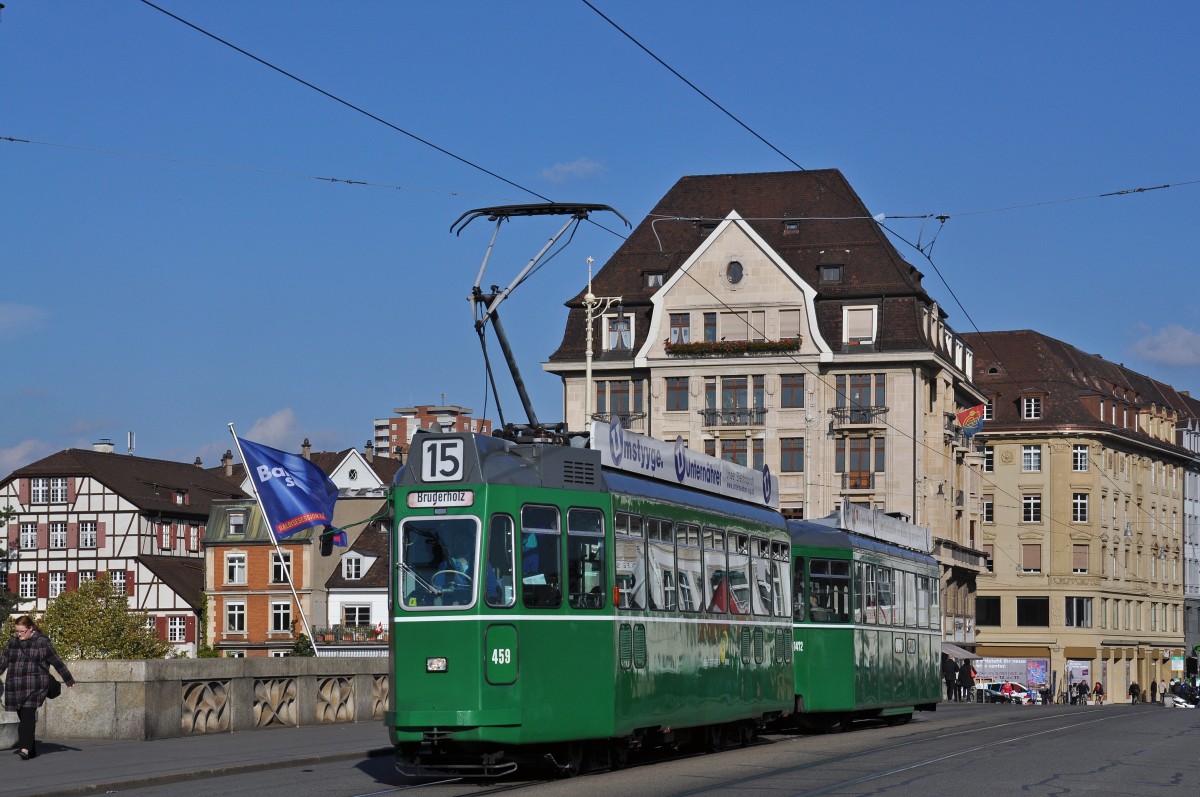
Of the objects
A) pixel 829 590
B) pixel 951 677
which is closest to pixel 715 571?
pixel 829 590

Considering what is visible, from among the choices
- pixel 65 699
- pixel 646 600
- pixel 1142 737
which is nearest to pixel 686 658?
pixel 646 600

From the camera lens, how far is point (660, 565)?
20.1 meters

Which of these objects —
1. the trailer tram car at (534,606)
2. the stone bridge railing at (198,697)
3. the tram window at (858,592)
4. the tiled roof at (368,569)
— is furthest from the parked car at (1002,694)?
the trailer tram car at (534,606)

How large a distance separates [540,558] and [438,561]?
0.95 meters

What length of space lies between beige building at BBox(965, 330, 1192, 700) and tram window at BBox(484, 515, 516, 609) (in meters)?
82.9

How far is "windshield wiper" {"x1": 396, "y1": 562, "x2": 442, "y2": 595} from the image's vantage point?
57.5 feet

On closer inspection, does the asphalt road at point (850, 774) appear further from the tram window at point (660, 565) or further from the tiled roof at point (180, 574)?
the tiled roof at point (180, 574)

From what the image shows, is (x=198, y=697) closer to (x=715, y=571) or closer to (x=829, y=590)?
(x=715, y=571)

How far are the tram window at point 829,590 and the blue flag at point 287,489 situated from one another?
26.9ft

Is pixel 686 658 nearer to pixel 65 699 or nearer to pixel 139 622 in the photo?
pixel 65 699

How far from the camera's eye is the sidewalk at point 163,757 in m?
16.7

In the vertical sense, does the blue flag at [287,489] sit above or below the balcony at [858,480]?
below

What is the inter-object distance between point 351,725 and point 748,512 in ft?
22.4

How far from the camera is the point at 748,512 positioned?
2356cm
